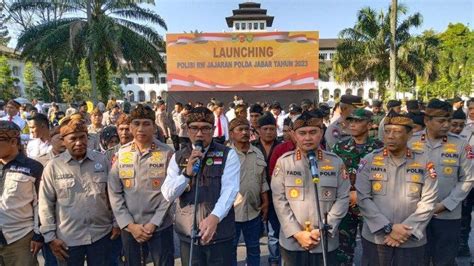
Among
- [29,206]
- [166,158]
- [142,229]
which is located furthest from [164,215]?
[29,206]

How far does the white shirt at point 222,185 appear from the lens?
10.1ft

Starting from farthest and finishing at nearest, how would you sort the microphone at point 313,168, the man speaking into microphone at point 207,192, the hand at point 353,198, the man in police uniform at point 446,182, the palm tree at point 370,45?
the palm tree at point 370,45 < the man in police uniform at point 446,182 < the hand at point 353,198 < the man speaking into microphone at point 207,192 < the microphone at point 313,168

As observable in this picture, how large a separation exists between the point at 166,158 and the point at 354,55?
86.3 ft

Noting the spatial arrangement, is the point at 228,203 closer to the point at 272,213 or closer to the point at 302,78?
the point at 272,213

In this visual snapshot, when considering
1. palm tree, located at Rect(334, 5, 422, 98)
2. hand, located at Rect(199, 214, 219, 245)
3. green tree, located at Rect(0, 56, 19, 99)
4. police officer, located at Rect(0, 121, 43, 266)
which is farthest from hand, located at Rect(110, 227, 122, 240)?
green tree, located at Rect(0, 56, 19, 99)

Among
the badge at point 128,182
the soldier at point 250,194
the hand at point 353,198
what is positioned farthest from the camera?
the soldier at point 250,194

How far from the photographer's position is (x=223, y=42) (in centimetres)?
2023

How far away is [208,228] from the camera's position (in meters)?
3.06

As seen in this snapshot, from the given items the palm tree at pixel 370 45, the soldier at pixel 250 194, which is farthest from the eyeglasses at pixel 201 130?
the palm tree at pixel 370 45

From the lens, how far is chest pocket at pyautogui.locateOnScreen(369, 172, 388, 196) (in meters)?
3.40

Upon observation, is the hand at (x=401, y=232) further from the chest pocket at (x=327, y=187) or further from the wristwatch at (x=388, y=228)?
the chest pocket at (x=327, y=187)

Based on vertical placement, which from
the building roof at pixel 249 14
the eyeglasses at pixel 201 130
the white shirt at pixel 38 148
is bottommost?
the white shirt at pixel 38 148

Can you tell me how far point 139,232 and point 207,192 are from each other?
703 mm

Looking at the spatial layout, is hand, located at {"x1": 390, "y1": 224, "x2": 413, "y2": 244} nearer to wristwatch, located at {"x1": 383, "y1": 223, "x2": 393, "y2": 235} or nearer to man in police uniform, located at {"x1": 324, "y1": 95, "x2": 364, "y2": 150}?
wristwatch, located at {"x1": 383, "y1": 223, "x2": 393, "y2": 235}
